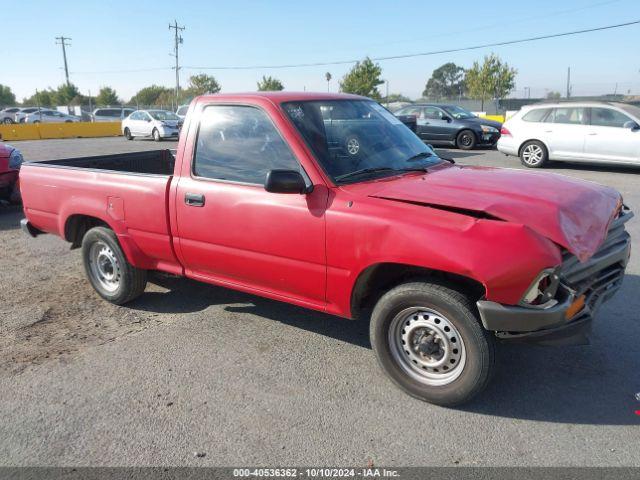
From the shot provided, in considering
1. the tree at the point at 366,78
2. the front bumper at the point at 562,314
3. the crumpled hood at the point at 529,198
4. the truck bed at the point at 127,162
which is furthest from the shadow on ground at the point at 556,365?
the tree at the point at 366,78

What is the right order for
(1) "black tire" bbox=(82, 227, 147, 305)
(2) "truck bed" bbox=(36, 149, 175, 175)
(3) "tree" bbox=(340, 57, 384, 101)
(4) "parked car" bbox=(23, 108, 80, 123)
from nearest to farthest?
(1) "black tire" bbox=(82, 227, 147, 305)
(2) "truck bed" bbox=(36, 149, 175, 175)
(4) "parked car" bbox=(23, 108, 80, 123)
(3) "tree" bbox=(340, 57, 384, 101)

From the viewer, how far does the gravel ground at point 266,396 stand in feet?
9.12

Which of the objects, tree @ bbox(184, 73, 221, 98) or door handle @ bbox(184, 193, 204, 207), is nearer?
door handle @ bbox(184, 193, 204, 207)

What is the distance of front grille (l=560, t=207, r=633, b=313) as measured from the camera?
301 centimetres

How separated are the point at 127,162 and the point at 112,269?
1504 millimetres

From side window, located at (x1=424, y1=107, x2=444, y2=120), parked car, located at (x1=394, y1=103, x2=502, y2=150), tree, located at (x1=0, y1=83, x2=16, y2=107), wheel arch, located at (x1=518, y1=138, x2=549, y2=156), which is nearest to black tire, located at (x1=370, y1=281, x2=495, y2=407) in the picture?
wheel arch, located at (x1=518, y1=138, x2=549, y2=156)

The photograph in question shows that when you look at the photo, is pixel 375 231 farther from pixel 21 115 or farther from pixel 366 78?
pixel 366 78

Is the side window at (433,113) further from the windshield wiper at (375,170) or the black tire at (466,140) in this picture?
the windshield wiper at (375,170)

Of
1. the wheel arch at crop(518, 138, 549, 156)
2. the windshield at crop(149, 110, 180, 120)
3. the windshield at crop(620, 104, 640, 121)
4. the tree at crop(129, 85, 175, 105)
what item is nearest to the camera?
the windshield at crop(620, 104, 640, 121)

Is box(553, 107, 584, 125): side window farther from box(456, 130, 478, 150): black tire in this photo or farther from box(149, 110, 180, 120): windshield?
box(149, 110, 180, 120): windshield

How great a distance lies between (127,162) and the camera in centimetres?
583

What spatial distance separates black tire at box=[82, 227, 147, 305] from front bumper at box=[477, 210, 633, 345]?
3.06 m

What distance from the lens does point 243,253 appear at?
3.77 m

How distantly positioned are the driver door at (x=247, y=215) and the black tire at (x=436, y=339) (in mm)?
506
